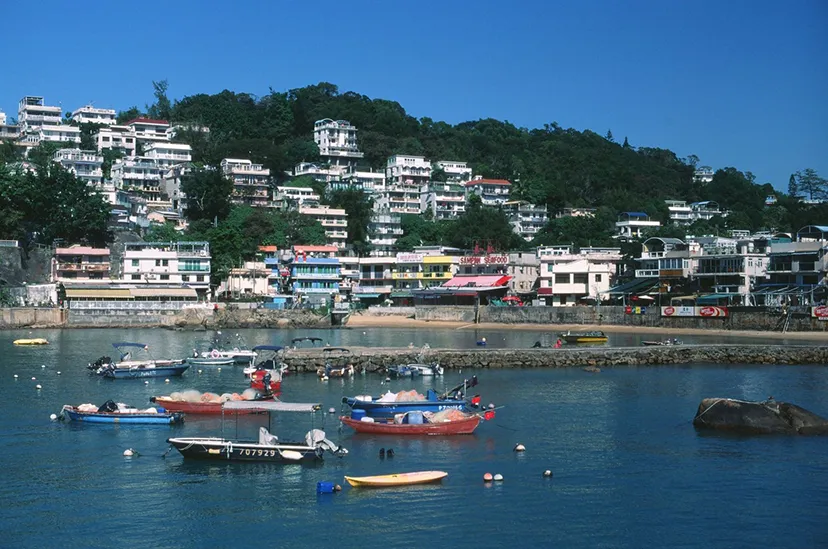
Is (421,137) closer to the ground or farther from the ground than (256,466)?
farther from the ground

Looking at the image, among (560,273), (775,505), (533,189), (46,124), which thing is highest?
(46,124)

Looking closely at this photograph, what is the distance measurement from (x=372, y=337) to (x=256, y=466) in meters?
46.9

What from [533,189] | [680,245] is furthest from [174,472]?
[533,189]

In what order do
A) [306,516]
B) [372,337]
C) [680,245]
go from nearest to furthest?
[306,516], [372,337], [680,245]

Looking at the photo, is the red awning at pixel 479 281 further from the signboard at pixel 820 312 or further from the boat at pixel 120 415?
the boat at pixel 120 415

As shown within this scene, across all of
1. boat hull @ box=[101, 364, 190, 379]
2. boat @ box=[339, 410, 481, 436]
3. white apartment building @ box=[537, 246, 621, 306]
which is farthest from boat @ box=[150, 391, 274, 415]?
white apartment building @ box=[537, 246, 621, 306]

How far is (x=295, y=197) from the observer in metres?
120

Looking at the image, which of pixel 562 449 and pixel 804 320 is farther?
pixel 804 320

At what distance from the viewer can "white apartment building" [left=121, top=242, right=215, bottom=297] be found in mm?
94125

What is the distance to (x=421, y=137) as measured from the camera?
159375 mm

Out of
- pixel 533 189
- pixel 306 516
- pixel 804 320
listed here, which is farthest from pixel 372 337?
pixel 533 189

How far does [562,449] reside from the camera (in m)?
31.4

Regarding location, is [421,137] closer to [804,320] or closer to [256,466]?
[804,320]

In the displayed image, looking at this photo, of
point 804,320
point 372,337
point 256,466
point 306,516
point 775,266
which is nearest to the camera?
point 306,516
